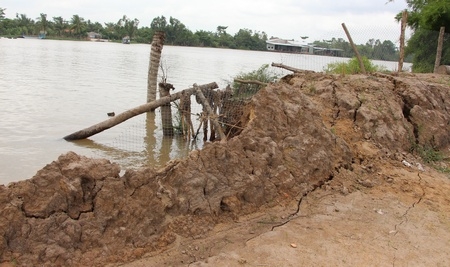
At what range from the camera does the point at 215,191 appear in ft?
14.1

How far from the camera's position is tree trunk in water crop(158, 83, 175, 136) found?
30.5ft

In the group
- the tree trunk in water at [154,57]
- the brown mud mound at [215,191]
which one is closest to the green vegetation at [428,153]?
the brown mud mound at [215,191]

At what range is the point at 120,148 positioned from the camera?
9391mm

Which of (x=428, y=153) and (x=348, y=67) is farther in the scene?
(x=348, y=67)

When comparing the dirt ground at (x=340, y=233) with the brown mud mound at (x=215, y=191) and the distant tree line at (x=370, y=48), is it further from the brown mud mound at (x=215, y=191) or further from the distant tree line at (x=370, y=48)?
the distant tree line at (x=370, y=48)

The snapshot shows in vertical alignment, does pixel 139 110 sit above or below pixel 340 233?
above

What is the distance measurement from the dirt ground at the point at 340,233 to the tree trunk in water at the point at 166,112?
194 inches

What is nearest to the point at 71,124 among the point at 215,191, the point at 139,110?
the point at 139,110

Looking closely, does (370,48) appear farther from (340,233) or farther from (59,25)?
(59,25)

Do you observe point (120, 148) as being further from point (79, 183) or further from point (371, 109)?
point (79, 183)

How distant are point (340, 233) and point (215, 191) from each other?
4.19ft

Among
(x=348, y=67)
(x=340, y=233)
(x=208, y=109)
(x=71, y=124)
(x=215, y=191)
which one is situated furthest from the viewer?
(x=71, y=124)

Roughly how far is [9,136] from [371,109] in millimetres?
7972

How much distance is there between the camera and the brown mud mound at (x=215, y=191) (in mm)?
Result: 3383
